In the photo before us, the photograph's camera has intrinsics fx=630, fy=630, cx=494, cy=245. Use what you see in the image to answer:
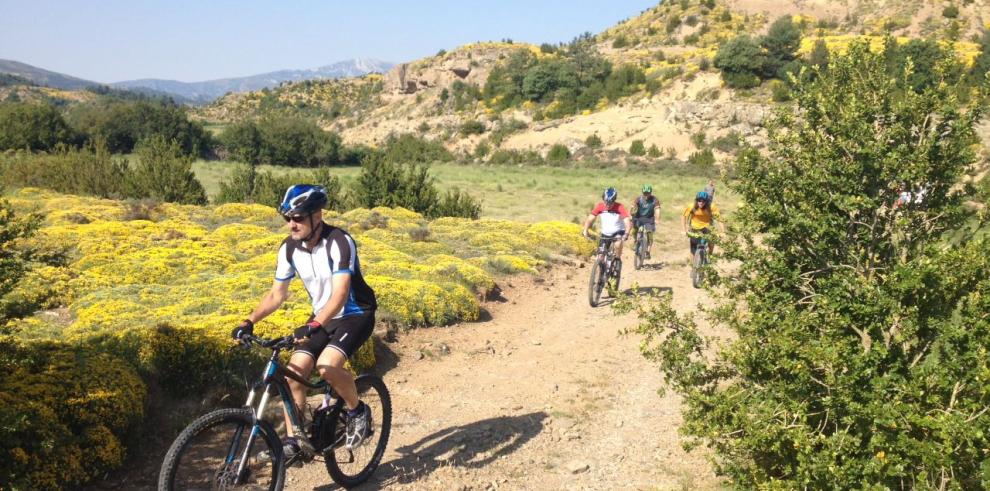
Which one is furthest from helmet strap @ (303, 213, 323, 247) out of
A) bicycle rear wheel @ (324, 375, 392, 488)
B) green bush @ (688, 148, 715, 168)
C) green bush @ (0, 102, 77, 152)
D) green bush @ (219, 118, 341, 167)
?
green bush @ (219, 118, 341, 167)

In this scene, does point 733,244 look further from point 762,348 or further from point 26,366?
point 26,366

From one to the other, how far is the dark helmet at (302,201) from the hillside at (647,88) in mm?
35080

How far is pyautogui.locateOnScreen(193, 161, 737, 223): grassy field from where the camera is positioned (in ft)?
80.2

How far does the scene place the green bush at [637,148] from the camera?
4462cm

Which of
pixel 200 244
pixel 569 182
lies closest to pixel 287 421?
pixel 200 244

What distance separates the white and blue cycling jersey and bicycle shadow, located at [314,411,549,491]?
158cm

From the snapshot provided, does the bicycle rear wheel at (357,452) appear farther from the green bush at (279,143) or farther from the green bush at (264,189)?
the green bush at (279,143)

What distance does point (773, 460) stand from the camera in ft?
13.4

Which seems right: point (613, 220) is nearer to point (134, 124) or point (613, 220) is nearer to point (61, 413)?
point (61, 413)

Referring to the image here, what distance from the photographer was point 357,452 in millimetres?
4992

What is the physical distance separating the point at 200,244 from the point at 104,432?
24.7 feet

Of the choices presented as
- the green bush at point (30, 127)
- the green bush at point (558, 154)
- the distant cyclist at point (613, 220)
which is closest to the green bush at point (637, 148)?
the green bush at point (558, 154)

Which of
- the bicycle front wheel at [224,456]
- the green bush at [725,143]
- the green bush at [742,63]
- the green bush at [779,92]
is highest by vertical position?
the green bush at [742,63]

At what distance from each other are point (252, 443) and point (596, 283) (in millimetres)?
7793
